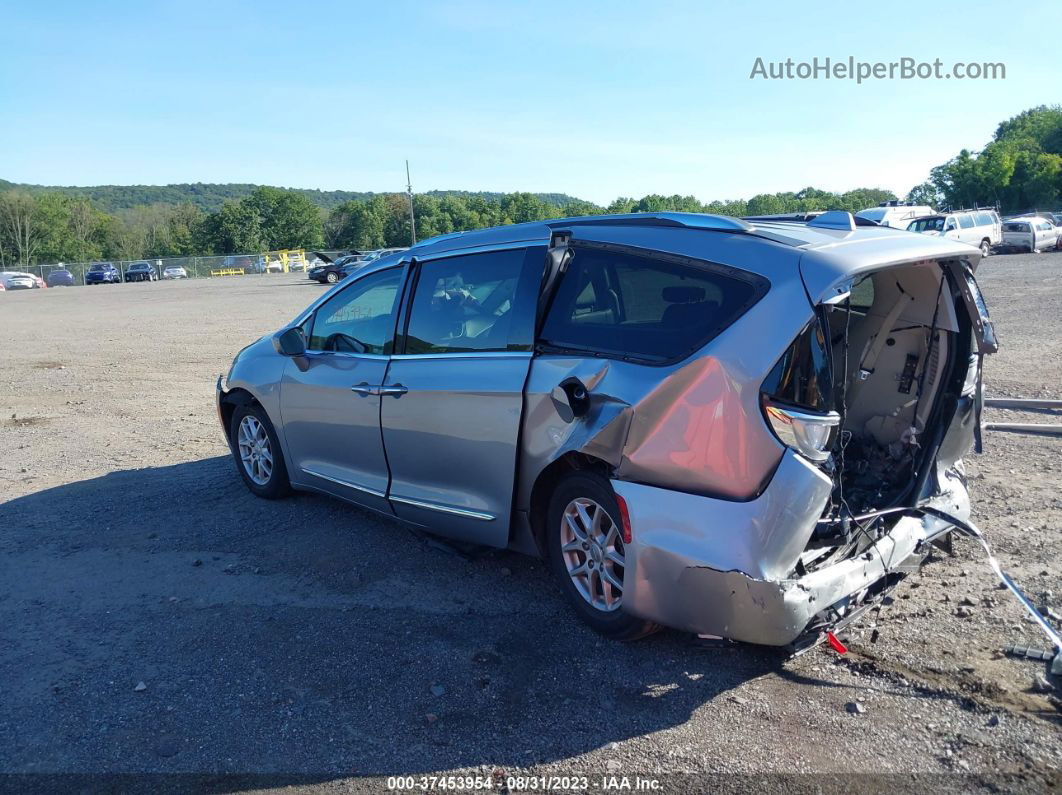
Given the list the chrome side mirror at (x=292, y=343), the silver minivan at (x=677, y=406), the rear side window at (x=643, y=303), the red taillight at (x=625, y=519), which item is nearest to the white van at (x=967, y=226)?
the silver minivan at (x=677, y=406)

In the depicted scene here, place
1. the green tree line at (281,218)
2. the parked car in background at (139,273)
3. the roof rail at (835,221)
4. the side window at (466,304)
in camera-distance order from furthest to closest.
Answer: the green tree line at (281,218)
the parked car in background at (139,273)
the side window at (466,304)
the roof rail at (835,221)

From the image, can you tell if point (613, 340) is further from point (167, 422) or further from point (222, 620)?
point (167, 422)

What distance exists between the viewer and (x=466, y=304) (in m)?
4.76

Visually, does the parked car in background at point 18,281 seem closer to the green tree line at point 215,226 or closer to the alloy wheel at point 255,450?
the green tree line at point 215,226

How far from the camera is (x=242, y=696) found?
12.1 ft

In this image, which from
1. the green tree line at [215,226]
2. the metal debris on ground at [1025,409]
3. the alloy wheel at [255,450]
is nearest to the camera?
the alloy wheel at [255,450]

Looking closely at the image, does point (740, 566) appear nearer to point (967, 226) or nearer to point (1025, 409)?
point (1025, 409)

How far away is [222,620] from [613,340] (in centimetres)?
246

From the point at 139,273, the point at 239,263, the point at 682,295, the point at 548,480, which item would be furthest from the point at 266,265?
the point at 682,295

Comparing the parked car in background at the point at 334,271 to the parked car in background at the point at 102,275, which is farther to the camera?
the parked car in background at the point at 102,275

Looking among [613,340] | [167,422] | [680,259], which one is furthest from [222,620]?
[167,422]

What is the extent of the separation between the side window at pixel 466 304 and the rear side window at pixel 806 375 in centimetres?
147

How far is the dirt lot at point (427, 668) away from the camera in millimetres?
3205

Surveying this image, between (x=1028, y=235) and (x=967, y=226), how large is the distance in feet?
→ 17.7
